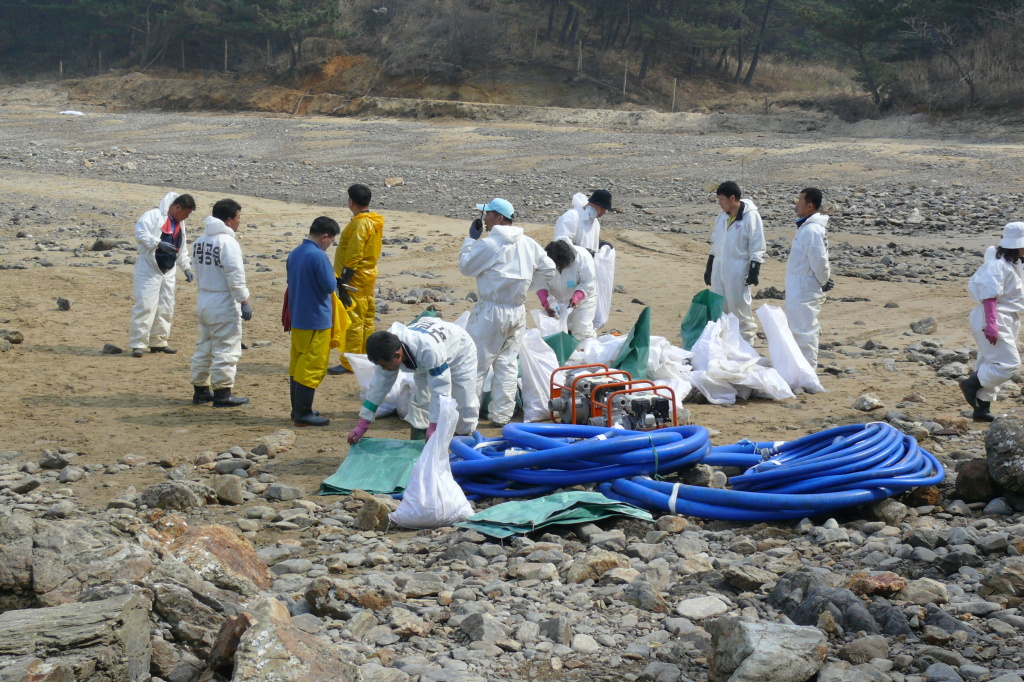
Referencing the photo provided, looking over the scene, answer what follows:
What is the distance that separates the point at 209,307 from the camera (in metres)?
7.88

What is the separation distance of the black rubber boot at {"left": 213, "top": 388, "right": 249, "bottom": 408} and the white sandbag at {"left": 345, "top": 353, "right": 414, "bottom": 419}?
1032mm

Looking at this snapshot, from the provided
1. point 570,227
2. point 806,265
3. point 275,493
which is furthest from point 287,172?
point 275,493

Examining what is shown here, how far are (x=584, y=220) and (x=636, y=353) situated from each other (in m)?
2.12

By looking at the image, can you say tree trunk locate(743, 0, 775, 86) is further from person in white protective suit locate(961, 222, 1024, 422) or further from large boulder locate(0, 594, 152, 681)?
large boulder locate(0, 594, 152, 681)

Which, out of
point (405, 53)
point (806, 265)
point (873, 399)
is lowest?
point (873, 399)

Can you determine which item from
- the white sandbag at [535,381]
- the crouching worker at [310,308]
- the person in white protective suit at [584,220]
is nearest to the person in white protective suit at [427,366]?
the white sandbag at [535,381]

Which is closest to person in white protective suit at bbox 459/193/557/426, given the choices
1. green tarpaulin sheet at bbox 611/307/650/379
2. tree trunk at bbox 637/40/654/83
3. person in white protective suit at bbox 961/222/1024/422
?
green tarpaulin sheet at bbox 611/307/650/379

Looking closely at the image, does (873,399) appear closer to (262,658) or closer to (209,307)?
(209,307)

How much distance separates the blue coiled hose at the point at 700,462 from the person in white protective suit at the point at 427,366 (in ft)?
1.39

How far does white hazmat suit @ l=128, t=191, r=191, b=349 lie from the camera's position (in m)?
9.30

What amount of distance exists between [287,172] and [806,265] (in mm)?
17623

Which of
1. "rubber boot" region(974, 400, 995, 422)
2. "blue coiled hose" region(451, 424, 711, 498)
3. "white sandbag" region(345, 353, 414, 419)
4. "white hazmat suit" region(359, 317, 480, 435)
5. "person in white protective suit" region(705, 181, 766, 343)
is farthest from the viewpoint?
"person in white protective suit" region(705, 181, 766, 343)

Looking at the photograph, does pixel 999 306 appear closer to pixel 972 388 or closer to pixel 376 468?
pixel 972 388

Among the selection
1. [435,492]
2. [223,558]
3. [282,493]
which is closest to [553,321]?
[282,493]
